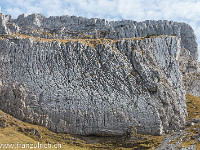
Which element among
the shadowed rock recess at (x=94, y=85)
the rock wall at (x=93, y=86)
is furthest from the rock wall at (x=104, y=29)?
the rock wall at (x=93, y=86)

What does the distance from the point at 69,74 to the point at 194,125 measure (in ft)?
124

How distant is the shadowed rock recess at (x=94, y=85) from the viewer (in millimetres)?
45688

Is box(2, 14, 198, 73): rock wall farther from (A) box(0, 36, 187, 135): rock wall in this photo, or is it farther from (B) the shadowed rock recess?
(A) box(0, 36, 187, 135): rock wall

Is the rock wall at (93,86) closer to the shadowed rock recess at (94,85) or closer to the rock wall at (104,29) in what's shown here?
the shadowed rock recess at (94,85)

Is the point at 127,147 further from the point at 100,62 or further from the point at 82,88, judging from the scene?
the point at 100,62

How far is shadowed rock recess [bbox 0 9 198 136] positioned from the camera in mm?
45688

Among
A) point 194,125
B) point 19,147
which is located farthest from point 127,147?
point 19,147

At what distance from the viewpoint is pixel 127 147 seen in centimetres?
4109

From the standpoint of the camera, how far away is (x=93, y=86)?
165 ft

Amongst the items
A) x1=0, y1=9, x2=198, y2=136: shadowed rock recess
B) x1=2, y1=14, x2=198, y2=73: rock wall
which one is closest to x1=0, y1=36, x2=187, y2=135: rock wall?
x1=0, y1=9, x2=198, y2=136: shadowed rock recess

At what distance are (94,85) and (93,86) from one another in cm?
44

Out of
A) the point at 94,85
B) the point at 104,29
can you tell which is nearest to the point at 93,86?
the point at 94,85

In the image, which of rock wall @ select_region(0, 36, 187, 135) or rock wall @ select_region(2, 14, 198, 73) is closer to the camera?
rock wall @ select_region(0, 36, 187, 135)

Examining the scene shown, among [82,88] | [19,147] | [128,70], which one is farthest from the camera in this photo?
[128,70]
